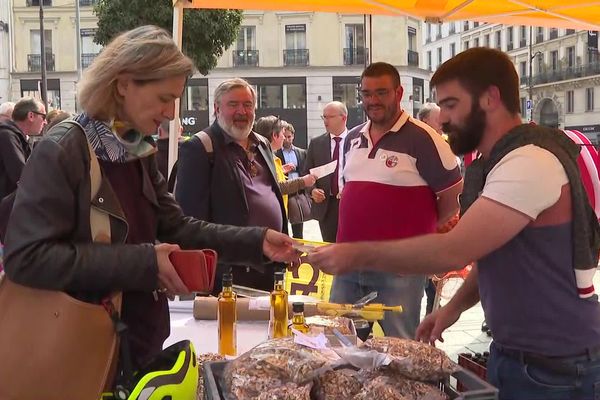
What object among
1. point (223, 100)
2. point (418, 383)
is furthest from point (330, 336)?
point (223, 100)

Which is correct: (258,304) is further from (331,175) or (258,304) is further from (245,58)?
(245,58)

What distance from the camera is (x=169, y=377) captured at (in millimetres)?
1489

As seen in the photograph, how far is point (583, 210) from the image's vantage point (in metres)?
1.78

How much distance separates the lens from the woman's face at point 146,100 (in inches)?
69.7

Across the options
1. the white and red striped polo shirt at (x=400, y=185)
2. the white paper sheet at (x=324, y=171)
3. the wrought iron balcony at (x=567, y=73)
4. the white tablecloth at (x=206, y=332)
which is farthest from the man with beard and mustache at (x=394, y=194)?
the wrought iron balcony at (x=567, y=73)

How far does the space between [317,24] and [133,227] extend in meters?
34.4

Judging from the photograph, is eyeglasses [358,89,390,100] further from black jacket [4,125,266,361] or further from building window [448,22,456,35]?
building window [448,22,456,35]

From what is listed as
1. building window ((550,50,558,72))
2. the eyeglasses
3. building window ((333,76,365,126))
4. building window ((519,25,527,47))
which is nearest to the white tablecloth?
the eyeglasses

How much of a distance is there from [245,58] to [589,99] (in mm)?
28514

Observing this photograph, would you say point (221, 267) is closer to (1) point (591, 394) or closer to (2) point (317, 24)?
(1) point (591, 394)

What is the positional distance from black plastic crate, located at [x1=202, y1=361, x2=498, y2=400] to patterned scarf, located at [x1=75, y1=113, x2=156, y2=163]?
62cm

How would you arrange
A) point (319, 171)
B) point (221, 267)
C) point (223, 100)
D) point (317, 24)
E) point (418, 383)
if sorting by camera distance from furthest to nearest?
point (317, 24) → point (319, 171) → point (223, 100) → point (221, 267) → point (418, 383)

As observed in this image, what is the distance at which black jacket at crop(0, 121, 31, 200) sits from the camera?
560 centimetres

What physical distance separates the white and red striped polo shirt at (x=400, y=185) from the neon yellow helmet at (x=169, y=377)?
2048 millimetres
